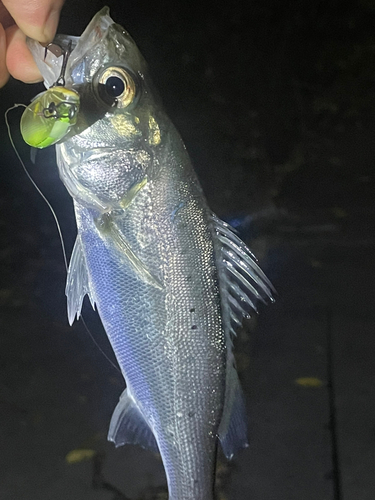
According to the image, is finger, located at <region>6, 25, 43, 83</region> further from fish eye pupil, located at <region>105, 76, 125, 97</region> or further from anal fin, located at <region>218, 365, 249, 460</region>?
anal fin, located at <region>218, 365, 249, 460</region>

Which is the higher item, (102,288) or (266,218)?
(102,288)

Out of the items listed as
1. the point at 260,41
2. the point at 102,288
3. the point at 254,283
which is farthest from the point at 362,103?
the point at 102,288

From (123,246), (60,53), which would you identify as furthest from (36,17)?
(123,246)

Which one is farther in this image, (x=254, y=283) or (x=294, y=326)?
(x=294, y=326)

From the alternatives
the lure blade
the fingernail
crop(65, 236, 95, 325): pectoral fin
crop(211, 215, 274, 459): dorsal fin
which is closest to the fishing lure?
the lure blade

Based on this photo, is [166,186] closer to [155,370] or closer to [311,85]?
[155,370]

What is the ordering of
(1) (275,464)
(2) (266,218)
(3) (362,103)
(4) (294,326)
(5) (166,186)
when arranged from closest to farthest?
(5) (166,186) → (1) (275,464) → (4) (294,326) → (2) (266,218) → (3) (362,103)
